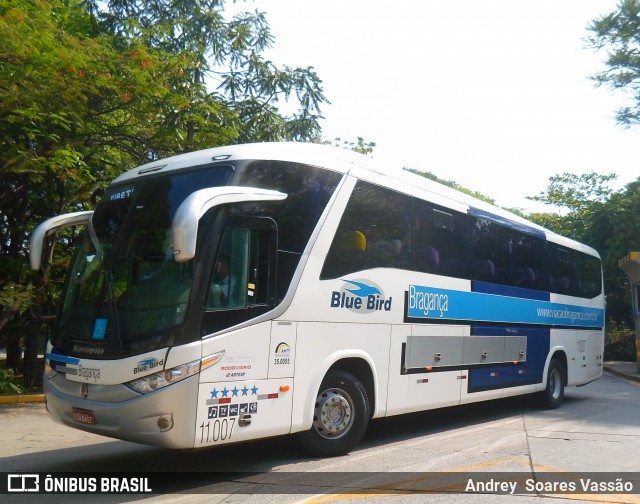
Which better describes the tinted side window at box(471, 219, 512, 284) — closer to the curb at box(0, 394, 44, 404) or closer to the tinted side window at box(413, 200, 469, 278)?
the tinted side window at box(413, 200, 469, 278)

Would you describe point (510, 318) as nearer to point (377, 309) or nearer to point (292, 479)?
point (377, 309)

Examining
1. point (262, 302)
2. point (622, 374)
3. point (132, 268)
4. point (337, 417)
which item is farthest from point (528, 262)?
point (622, 374)

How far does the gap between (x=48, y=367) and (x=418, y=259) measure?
4.84 metres

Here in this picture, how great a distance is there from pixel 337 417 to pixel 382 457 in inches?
28.1

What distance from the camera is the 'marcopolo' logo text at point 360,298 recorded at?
8188 millimetres

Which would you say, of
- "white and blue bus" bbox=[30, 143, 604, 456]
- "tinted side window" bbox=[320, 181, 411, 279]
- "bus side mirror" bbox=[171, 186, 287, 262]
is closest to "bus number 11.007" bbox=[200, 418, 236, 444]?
"white and blue bus" bbox=[30, 143, 604, 456]

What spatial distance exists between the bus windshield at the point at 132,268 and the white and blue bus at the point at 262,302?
0.06 feet

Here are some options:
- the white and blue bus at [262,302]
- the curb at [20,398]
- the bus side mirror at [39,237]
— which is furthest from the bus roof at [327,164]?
the curb at [20,398]

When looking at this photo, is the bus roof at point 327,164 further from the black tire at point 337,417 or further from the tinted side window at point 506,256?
the black tire at point 337,417

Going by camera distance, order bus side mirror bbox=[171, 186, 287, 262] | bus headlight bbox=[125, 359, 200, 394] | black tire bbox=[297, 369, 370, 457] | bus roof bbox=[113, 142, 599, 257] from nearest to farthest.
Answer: bus side mirror bbox=[171, 186, 287, 262] → bus headlight bbox=[125, 359, 200, 394] → bus roof bbox=[113, 142, 599, 257] → black tire bbox=[297, 369, 370, 457]

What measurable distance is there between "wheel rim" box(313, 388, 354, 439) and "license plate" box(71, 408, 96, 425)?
2.47 m

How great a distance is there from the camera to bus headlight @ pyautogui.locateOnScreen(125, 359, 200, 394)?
21.0 ft

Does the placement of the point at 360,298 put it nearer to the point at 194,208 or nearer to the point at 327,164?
the point at 327,164

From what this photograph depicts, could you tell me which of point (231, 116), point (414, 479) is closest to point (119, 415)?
point (414, 479)
